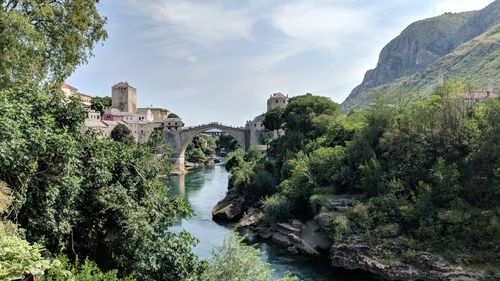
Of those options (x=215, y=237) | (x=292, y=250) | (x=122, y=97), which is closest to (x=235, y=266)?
(x=292, y=250)

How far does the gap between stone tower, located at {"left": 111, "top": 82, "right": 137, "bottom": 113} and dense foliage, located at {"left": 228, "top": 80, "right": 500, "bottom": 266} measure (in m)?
68.5

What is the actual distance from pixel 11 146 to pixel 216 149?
336 feet

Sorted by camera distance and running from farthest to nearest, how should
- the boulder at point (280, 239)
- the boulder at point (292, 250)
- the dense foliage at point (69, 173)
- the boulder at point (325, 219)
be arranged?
the boulder at point (280, 239) → the boulder at point (292, 250) → the boulder at point (325, 219) → the dense foliage at point (69, 173)

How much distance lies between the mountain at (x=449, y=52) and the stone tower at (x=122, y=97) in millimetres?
49641

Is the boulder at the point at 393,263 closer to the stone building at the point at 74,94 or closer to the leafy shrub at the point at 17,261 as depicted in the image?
the stone building at the point at 74,94

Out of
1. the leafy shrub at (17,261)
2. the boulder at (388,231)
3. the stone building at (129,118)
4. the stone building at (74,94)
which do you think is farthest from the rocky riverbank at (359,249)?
the stone building at (129,118)

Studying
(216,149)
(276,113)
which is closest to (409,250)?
(276,113)

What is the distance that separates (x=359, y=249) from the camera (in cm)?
2188

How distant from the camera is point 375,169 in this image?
25391 millimetres

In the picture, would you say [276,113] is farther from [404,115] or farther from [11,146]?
[11,146]

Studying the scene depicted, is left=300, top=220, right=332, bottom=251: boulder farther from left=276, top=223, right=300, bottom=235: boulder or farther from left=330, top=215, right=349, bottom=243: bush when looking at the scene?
left=330, top=215, right=349, bottom=243: bush

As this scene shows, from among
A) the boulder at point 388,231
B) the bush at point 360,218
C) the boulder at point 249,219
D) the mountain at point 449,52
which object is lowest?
the boulder at point 249,219

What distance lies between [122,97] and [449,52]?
132 metres

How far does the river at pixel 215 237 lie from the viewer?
21.7 m
